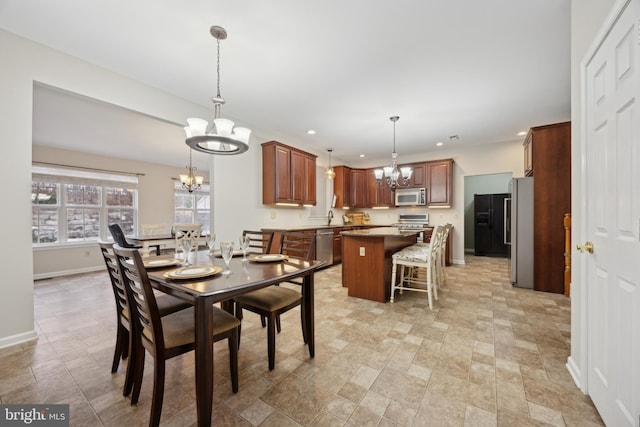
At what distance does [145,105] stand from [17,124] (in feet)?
3.42

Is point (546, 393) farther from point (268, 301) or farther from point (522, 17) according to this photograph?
point (522, 17)

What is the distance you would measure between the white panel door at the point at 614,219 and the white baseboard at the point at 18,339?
3997mm

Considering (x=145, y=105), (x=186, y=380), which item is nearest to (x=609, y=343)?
(x=186, y=380)

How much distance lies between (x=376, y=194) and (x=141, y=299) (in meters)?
5.67

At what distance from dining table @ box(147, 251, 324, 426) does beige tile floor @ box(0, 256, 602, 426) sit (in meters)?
0.28

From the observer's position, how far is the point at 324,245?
4855 millimetres

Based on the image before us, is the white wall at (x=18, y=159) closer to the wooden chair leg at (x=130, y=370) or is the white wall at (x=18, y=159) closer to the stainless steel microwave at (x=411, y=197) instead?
the wooden chair leg at (x=130, y=370)

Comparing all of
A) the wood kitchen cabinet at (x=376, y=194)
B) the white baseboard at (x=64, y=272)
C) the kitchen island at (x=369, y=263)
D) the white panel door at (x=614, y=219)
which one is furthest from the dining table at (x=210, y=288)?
the white baseboard at (x=64, y=272)

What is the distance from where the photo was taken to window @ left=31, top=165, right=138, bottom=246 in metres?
4.70

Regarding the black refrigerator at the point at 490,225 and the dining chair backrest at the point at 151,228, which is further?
the black refrigerator at the point at 490,225

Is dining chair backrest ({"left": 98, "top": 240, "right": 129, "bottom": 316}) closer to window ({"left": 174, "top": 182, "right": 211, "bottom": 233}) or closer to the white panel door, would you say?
the white panel door

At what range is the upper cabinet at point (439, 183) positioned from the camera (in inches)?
211

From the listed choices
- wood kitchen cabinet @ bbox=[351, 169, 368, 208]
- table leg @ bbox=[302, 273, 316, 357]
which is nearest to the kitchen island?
table leg @ bbox=[302, 273, 316, 357]

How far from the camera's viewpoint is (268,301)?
176cm
